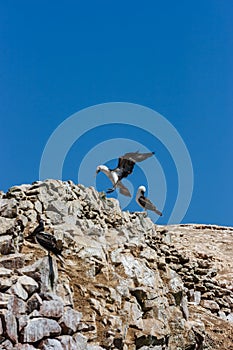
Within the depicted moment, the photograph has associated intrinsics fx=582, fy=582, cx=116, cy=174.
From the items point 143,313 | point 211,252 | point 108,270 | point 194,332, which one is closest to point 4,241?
point 108,270

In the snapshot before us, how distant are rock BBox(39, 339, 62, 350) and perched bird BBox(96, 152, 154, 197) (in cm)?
612

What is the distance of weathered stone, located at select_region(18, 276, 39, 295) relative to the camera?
945 centimetres

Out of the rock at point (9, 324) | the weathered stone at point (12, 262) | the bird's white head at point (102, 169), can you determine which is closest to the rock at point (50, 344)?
the rock at point (9, 324)

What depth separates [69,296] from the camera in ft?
35.6

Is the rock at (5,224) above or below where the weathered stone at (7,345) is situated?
above

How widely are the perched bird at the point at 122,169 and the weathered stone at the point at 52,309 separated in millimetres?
5523

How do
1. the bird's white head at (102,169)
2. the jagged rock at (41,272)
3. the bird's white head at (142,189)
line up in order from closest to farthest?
the jagged rock at (41,272) < the bird's white head at (102,169) < the bird's white head at (142,189)

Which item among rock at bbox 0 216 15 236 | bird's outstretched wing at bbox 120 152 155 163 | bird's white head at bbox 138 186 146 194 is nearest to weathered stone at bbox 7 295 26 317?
rock at bbox 0 216 15 236

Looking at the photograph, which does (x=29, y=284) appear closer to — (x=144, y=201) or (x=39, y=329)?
(x=39, y=329)

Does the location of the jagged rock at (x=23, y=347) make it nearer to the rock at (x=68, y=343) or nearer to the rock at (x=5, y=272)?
the rock at (x=68, y=343)

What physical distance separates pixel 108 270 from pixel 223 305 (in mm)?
6588

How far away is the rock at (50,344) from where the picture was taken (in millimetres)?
8977

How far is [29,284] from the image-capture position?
949 cm

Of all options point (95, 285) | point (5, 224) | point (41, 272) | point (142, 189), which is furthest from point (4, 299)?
point (142, 189)
